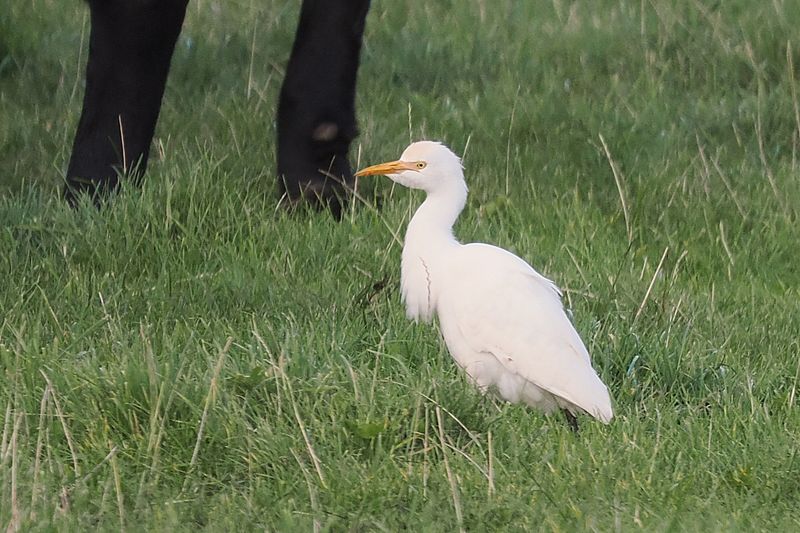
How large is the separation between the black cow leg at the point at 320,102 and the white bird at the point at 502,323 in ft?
2.15

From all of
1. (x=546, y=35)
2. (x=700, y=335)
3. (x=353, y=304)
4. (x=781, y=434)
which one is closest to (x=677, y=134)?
(x=546, y=35)

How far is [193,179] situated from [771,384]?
1742mm

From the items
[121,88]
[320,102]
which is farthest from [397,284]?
[121,88]

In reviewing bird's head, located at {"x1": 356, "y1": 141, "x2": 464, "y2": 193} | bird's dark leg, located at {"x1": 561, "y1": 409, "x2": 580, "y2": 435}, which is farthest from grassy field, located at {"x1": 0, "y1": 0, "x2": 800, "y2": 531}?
bird's head, located at {"x1": 356, "y1": 141, "x2": 464, "y2": 193}

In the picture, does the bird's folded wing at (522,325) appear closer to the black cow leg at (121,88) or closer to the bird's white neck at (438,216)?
the bird's white neck at (438,216)

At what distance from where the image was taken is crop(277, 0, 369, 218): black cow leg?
3.87 metres

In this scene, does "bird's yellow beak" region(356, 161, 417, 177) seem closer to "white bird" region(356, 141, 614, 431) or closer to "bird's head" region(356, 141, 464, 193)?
"bird's head" region(356, 141, 464, 193)

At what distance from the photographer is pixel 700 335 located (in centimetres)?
335

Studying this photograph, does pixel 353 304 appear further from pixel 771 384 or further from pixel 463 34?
pixel 463 34

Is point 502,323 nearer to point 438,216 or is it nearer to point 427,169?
point 438,216

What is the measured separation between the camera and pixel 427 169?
3.47 meters

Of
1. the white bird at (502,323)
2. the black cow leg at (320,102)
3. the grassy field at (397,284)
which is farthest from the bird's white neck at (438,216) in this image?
the black cow leg at (320,102)

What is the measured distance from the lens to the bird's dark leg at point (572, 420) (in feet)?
9.43

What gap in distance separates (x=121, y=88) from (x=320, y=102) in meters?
0.57
